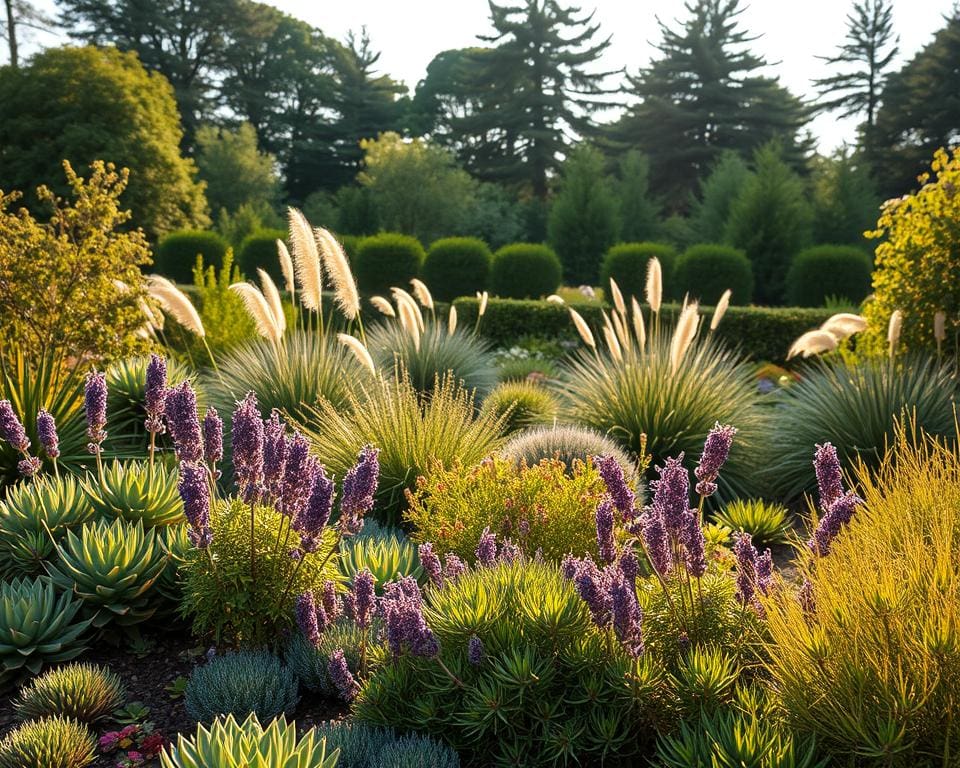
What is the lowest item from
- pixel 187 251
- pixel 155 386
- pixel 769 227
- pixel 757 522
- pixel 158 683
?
pixel 158 683

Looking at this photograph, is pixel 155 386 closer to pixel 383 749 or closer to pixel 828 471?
pixel 383 749

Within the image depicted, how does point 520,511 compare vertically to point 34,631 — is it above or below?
above

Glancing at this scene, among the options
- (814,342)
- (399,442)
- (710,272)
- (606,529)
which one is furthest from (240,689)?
(710,272)

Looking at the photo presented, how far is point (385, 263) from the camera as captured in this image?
2344 cm

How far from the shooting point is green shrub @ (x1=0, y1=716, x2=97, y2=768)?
323 centimetres

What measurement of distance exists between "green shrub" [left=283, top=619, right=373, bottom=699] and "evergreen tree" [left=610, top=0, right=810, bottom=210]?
3929 cm

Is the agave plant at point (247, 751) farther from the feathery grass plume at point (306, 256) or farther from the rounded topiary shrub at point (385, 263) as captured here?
the rounded topiary shrub at point (385, 263)

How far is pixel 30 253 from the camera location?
903 cm

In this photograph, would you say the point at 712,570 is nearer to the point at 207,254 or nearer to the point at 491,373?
the point at 491,373

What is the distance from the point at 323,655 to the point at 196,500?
35.6 inches

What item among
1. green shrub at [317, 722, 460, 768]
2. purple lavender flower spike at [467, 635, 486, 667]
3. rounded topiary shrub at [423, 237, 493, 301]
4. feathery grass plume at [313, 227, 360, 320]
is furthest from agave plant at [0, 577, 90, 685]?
rounded topiary shrub at [423, 237, 493, 301]

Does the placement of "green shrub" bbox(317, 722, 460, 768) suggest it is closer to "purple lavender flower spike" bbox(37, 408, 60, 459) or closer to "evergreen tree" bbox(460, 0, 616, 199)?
"purple lavender flower spike" bbox(37, 408, 60, 459)

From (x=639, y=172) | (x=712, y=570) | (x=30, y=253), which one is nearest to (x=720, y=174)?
(x=639, y=172)

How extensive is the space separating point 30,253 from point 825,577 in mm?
8851
